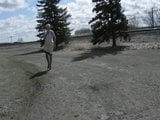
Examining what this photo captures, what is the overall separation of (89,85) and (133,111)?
338 centimetres

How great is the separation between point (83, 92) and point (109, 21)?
17.6 m

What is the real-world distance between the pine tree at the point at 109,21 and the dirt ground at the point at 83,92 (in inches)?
430

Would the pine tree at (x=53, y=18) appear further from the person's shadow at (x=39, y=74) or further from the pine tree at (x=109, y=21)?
the person's shadow at (x=39, y=74)

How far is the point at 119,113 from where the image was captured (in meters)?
10.7

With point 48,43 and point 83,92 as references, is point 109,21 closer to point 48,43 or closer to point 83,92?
Answer: point 48,43

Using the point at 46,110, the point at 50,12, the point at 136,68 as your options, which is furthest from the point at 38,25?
the point at 46,110

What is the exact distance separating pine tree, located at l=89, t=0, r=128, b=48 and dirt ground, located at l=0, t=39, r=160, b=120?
10914 mm

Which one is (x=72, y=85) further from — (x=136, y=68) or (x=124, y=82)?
(x=136, y=68)

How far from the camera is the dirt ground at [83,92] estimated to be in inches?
432

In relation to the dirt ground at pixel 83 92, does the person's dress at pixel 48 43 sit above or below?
above

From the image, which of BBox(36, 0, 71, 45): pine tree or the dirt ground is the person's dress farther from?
BBox(36, 0, 71, 45): pine tree

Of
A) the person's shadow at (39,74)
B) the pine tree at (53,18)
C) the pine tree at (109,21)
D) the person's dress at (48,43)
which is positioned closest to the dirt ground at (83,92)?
the person's shadow at (39,74)

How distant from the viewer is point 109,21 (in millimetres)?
30094

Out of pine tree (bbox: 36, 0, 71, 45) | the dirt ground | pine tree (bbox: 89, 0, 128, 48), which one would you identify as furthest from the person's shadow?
pine tree (bbox: 36, 0, 71, 45)
